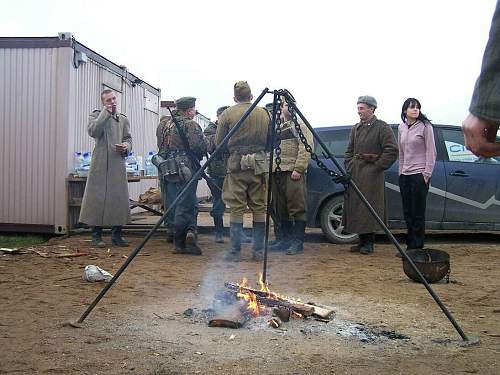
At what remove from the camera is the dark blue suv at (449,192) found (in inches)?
319

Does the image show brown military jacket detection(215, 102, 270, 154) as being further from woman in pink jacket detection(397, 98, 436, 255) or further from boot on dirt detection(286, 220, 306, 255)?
woman in pink jacket detection(397, 98, 436, 255)

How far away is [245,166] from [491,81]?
5111 millimetres

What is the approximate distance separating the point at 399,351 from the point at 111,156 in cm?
504

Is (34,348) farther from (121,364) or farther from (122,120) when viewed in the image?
(122,120)

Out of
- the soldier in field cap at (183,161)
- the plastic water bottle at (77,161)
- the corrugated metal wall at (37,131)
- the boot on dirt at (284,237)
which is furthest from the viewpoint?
the plastic water bottle at (77,161)

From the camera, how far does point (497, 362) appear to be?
3.40 m

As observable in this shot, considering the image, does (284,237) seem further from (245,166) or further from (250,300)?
Result: (250,300)

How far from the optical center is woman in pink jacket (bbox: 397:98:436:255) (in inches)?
274

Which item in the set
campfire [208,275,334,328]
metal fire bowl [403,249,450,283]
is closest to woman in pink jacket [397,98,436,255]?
metal fire bowl [403,249,450,283]

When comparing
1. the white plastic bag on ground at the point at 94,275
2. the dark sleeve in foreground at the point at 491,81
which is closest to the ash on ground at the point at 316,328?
the white plastic bag on ground at the point at 94,275

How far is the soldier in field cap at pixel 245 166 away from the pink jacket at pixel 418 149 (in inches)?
68.8

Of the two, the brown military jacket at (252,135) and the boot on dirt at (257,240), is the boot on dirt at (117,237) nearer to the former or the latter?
the boot on dirt at (257,240)

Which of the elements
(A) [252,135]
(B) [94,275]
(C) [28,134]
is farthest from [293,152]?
(C) [28,134]

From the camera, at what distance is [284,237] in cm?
776
